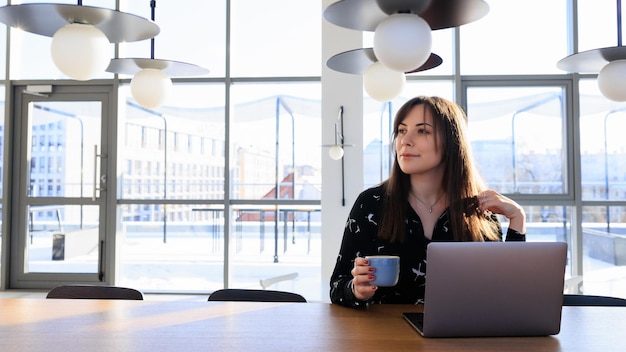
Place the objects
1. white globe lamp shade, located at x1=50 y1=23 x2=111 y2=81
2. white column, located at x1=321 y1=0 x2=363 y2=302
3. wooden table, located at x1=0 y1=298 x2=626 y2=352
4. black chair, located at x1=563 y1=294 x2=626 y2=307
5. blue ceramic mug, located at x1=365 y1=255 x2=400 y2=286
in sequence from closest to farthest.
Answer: wooden table, located at x1=0 y1=298 x2=626 y2=352, blue ceramic mug, located at x1=365 y1=255 x2=400 y2=286, white globe lamp shade, located at x1=50 y1=23 x2=111 y2=81, black chair, located at x1=563 y1=294 x2=626 y2=307, white column, located at x1=321 y1=0 x2=363 y2=302

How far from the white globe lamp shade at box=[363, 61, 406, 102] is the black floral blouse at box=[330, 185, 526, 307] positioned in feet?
1.47

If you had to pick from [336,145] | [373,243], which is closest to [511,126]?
[336,145]

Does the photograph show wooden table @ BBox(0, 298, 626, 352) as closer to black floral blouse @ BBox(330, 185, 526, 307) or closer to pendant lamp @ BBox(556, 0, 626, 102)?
black floral blouse @ BBox(330, 185, 526, 307)

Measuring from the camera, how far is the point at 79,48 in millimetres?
1299

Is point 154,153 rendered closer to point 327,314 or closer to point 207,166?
point 207,166

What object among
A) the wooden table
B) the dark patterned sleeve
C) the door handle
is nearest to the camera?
the wooden table

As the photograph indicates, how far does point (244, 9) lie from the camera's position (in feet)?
15.8

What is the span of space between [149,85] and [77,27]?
1.50 feet

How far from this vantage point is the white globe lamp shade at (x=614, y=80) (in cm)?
170

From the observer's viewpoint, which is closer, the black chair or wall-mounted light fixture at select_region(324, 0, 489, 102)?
wall-mounted light fixture at select_region(324, 0, 489, 102)

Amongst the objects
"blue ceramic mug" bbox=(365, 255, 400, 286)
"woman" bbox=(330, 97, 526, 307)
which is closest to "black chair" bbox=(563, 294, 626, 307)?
"woman" bbox=(330, 97, 526, 307)

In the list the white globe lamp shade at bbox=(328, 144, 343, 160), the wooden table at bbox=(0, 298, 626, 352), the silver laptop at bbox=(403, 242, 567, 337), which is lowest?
the wooden table at bbox=(0, 298, 626, 352)

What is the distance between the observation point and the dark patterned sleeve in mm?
1528

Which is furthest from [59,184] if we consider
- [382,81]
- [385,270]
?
[385,270]
